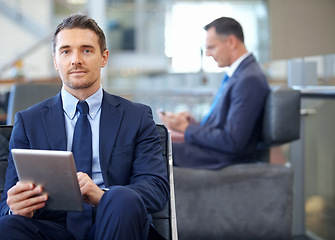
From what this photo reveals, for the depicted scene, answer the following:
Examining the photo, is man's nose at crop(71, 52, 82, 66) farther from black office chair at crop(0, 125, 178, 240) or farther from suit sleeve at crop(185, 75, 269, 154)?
suit sleeve at crop(185, 75, 269, 154)

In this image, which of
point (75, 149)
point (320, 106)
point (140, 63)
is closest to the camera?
point (75, 149)

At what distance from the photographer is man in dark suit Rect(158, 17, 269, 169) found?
2.96 metres

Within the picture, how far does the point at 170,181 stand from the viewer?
192 centimetres

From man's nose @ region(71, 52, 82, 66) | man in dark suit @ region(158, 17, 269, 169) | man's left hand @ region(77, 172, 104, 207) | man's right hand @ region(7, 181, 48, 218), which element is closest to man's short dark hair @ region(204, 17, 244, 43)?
man in dark suit @ region(158, 17, 269, 169)

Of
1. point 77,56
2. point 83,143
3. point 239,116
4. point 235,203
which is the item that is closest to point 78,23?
point 77,56

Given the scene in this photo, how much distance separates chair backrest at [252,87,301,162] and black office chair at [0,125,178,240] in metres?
1.10

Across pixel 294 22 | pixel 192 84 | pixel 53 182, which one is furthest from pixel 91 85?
pixel 192 84

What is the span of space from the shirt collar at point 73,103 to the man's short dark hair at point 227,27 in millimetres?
1352

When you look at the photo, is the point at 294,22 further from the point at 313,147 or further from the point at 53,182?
the point at 53,182

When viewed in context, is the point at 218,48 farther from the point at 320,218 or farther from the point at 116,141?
the point at 116,141

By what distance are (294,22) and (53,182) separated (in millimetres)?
4837

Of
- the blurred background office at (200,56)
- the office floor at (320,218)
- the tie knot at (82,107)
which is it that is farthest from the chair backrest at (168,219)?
the office floor at (320,218)

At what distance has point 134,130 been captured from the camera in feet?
5.96

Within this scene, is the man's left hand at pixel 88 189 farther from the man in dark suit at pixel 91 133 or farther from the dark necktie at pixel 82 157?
the dark necktie at pixel 82 157
